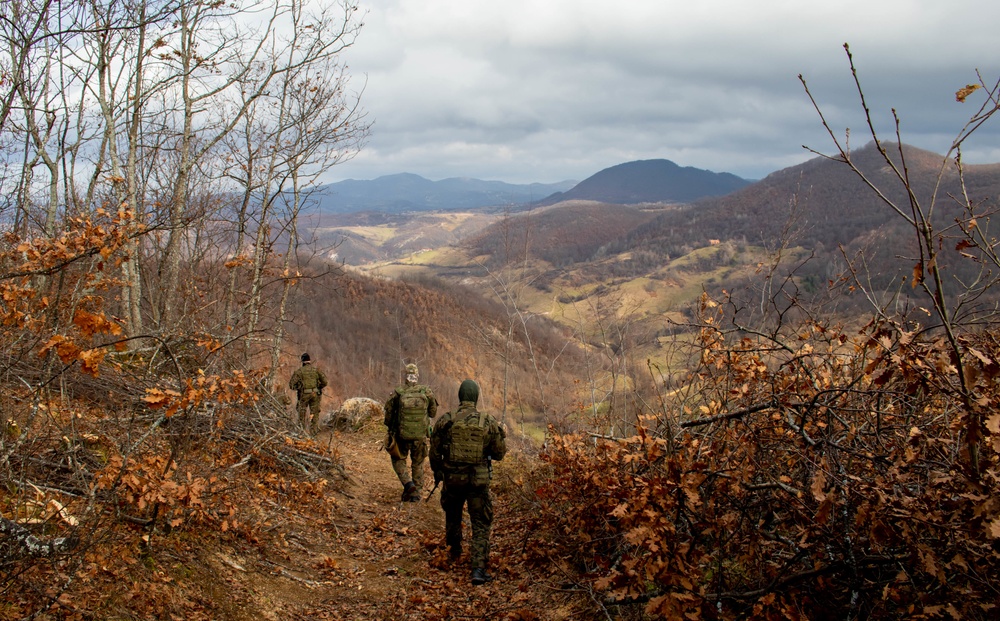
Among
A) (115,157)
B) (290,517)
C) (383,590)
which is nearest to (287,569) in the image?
(383,590)

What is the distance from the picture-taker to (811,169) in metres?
137

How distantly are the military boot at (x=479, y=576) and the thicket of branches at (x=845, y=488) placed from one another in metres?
1.10

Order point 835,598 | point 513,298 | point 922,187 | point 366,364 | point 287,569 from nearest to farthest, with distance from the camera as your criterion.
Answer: point 835,598, point 287,569, point 513,298, point 366,364, point 922,187

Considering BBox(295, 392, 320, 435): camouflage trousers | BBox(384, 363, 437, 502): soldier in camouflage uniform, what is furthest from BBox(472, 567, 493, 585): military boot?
BBox(295, 392, 320, 435): camouflage trousers

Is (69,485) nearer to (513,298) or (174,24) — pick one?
(174,24)

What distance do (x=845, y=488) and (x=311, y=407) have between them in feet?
35.2

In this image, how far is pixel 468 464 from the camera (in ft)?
21.3

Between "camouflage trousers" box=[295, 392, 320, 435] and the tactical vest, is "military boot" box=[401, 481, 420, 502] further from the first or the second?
the tactical vest

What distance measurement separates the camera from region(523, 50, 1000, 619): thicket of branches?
288 cm

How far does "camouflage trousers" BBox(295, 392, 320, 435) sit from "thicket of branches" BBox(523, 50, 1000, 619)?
25.9ft

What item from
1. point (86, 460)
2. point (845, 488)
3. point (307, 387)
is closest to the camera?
point (845, 488)

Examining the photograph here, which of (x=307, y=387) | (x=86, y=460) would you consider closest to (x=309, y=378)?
(x=307, y=387)

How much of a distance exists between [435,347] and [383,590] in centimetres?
6000

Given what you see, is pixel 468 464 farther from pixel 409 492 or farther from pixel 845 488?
pixel 845 488
